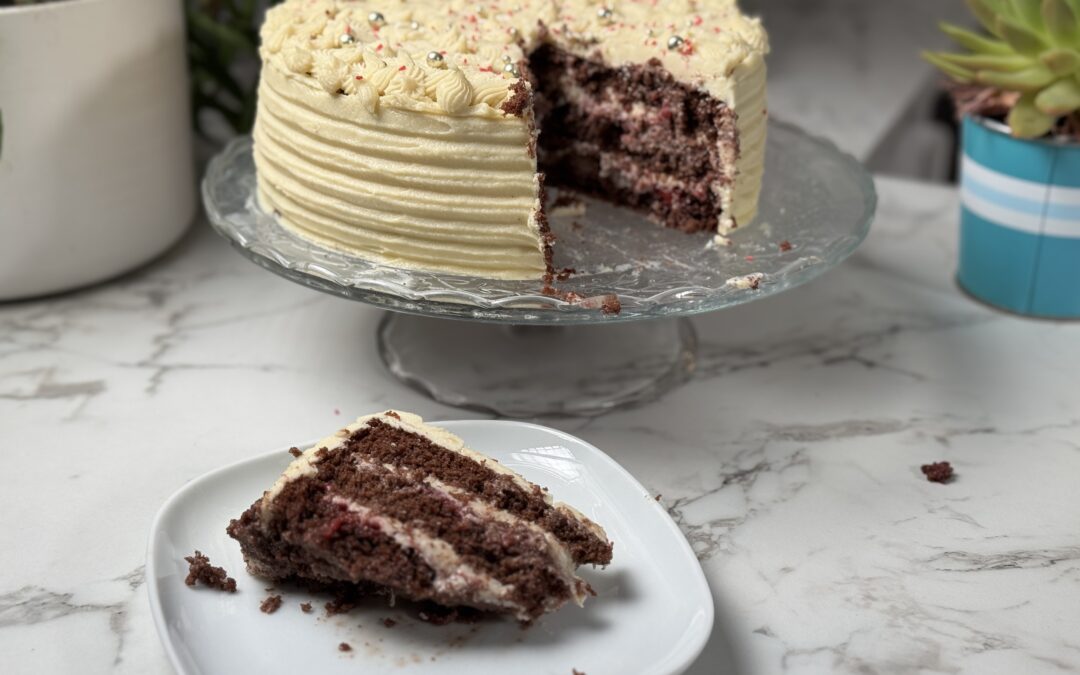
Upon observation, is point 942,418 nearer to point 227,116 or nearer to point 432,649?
point 432,649

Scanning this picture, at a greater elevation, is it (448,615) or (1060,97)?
(1060,97)

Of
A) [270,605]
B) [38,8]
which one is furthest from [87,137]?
[270,605]

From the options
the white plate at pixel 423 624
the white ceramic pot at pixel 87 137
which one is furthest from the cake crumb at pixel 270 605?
the white ceramic pot at pixel 87 137

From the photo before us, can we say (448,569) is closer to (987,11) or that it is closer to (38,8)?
(38,8)

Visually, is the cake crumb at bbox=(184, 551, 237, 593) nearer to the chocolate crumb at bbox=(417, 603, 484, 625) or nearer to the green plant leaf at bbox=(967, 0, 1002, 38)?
the chocolate crumb at bbox=(417, 603, 484, 625)

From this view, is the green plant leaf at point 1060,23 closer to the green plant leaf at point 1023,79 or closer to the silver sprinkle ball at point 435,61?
the green plant leaf at point 1023,79

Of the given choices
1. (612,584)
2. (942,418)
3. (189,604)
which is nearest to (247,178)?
(189,604)
